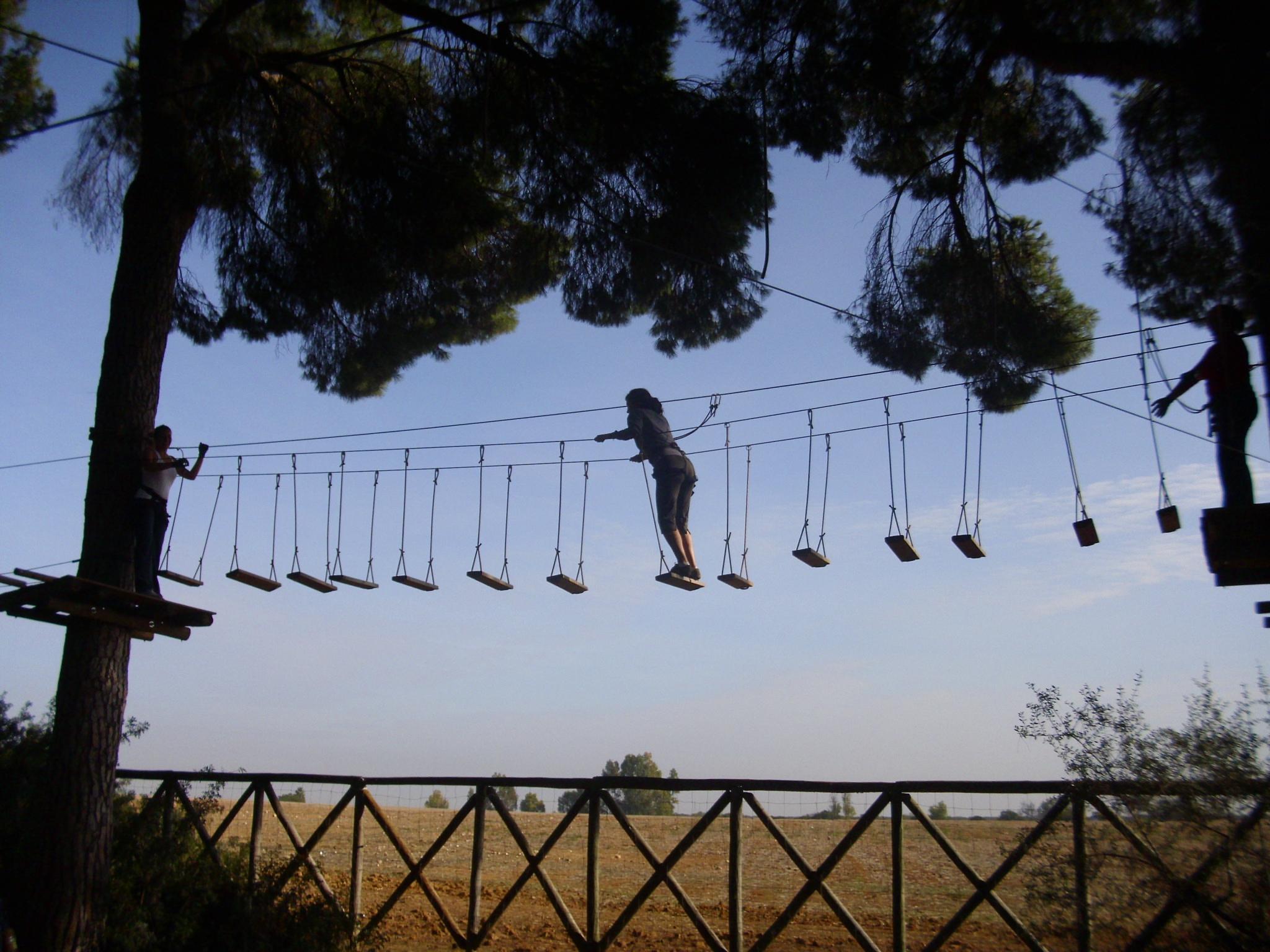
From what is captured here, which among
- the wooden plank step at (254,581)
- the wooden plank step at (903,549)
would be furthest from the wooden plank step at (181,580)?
the wooden plank step at (903,549)

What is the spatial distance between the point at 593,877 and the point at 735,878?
100 cm

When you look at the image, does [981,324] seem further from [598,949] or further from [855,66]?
[598,949]

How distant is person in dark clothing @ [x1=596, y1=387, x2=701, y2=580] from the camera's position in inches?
305

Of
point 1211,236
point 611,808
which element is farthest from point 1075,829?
point 1211,236

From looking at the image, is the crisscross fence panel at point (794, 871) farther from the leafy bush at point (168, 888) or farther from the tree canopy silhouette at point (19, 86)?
the tree canopy silhouette at point (19, 86)

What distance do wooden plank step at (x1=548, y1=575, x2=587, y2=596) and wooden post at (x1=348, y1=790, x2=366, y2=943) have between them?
2086mm

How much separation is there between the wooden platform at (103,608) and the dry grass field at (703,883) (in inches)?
85.2

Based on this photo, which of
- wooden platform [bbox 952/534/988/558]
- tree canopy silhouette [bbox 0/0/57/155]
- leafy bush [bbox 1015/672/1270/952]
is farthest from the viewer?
tree canopy silhouette [bbox 0/0/57/155]

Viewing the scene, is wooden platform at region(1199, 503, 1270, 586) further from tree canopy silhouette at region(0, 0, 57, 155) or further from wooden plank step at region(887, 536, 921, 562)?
tree canopy silhouette at region(0, 0, 57, 155)

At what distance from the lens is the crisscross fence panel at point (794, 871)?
14.8 ft

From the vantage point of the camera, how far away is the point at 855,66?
764 centimetres

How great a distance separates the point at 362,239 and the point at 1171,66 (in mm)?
5859

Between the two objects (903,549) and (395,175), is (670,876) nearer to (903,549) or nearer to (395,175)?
(903,549)

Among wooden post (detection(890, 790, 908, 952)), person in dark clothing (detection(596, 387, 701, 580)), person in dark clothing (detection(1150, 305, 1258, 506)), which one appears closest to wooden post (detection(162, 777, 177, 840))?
person in dark clothing (detection(596, 387, 701, 580))
